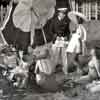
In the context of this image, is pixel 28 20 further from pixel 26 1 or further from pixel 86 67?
pixel 86 67

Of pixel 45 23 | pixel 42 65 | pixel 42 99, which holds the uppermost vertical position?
pixel 45 23

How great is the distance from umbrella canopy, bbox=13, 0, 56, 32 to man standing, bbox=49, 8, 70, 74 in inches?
4.6

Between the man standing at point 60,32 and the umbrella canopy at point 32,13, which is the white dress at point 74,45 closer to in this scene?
the man standing at point 60,32

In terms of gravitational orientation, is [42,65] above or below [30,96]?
above

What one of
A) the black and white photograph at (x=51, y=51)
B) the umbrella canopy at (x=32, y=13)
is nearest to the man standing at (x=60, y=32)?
the black and white photograph at (x=51, y=51)

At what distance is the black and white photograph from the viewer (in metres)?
6.26

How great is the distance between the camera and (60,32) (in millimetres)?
6297

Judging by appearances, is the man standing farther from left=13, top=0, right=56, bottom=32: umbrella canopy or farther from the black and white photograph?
left=13, top=0, right=56, bottom=32: umbrella canopy

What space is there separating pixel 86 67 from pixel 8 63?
3.52 ft

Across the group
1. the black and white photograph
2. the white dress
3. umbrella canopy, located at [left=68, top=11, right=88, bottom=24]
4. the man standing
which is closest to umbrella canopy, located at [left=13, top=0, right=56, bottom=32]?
the black and white photograph

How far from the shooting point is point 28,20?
6273 millimetres

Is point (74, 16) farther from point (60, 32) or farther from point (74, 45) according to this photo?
point (74, 45)

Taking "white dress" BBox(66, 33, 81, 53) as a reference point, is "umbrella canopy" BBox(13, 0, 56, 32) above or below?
above

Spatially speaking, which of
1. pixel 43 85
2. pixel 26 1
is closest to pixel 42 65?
pixel 43 85
